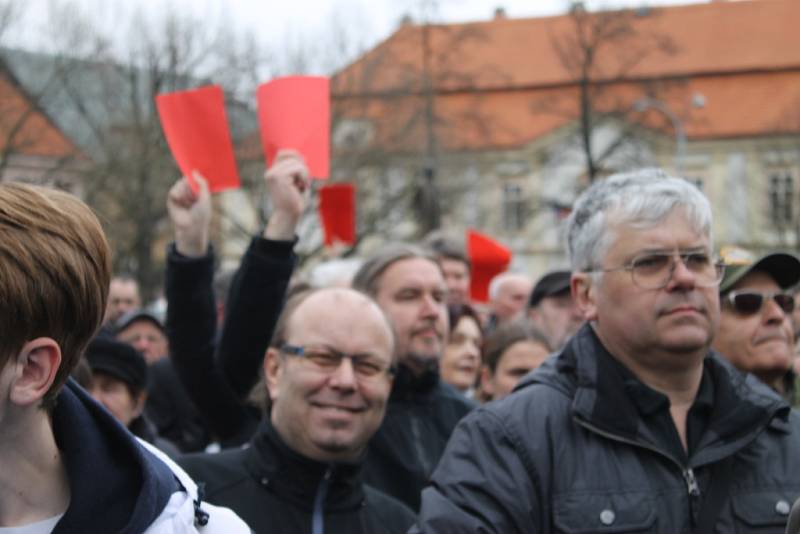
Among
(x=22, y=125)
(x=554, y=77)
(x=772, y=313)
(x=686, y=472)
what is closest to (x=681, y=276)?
(x=686, y=472)

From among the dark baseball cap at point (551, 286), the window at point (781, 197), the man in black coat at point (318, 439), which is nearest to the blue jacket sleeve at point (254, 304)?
the man in black coat at point (318, 439)

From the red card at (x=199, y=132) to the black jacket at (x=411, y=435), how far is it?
976 millimetres

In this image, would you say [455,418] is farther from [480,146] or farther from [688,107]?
[688,107]

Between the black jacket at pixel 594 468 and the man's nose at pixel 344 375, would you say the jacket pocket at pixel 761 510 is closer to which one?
the black jacket at pixel 594 468

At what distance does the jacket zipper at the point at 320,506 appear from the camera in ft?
11.3

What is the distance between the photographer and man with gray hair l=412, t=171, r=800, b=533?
9.17 ft

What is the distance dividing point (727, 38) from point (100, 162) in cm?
3514

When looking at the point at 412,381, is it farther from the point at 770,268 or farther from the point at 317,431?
the point at 770,268

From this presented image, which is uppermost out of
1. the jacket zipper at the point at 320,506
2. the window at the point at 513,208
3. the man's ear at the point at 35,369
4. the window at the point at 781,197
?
the man's ear at the point at 35,369

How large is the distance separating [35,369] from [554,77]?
55.5 metres

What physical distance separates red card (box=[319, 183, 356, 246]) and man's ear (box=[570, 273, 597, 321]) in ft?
9.18

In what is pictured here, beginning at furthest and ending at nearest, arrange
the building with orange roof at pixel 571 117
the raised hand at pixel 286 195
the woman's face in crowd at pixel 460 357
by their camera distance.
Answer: the building with orange roof at pixel 571 117, the woman's face in crowd at pixel 460 357, the raised hand at pixel 286 195

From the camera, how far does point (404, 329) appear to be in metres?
4.71

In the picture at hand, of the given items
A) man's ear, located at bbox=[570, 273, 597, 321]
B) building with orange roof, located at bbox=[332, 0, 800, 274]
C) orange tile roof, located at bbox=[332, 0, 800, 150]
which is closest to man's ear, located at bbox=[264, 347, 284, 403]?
man's ear, located at bbox=[570, 273, 597, 321]
